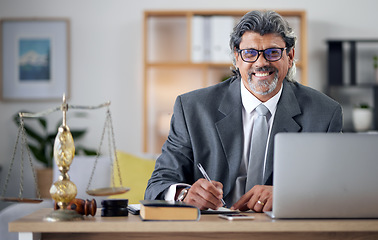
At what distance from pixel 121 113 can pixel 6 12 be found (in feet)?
4.40

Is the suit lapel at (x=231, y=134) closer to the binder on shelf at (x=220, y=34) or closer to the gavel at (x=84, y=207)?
the gavel at (x=84, y=207)

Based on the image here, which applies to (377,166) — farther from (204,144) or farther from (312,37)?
(312,37)

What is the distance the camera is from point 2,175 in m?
4.45

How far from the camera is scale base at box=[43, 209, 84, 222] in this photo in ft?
4.04

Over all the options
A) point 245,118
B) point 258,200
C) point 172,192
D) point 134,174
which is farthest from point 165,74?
point 258,200

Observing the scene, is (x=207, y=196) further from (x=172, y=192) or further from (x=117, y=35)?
(x=117, y=35)

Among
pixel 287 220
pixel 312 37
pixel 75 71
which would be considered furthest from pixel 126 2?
pixel 287 220

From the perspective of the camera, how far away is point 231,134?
1.95 meters

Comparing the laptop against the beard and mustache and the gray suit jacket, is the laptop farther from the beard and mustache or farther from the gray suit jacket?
the beard and mustache

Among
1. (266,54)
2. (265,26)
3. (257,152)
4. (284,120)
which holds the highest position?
(265,26)

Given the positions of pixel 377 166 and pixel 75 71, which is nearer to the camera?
pixel 377 166

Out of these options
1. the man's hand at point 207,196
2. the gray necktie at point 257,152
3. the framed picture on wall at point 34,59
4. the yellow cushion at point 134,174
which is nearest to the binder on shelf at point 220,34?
the framed picture on wall at point 34,59

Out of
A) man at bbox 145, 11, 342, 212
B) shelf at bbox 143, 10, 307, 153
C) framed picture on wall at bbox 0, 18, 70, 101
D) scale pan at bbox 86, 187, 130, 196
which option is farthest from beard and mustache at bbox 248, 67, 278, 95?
framed picture on wall at bbox 0, 18, 70, 101

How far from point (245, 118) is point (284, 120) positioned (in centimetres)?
16
